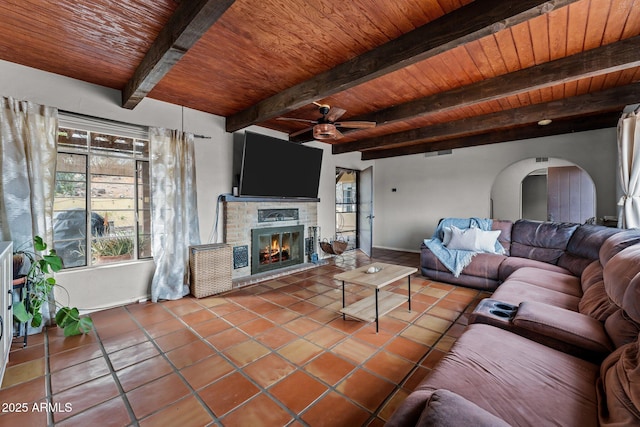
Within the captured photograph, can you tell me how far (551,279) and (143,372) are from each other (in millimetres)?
3813

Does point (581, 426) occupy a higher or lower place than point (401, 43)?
lower

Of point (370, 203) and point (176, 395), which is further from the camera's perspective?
point (370, 203)

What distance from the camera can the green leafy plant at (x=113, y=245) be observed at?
3.09 meters

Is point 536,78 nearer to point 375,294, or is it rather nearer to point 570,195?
point 375,294

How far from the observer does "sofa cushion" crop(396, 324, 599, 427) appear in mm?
1027

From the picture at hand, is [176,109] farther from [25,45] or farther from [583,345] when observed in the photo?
[583,345]

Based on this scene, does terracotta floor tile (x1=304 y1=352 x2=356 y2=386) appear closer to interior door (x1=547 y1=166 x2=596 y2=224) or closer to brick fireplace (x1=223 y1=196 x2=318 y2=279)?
brick fireplace (x1=223 y1=196 x2=318 y2=279)

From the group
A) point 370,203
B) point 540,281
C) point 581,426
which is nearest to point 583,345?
point 581,426

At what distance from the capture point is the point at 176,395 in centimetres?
172

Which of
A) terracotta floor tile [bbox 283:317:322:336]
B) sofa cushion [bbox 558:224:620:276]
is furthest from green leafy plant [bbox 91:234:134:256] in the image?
sofa cushion [bbox 558:224:620:276]

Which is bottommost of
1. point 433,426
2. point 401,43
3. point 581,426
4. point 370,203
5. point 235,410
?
point 235,410

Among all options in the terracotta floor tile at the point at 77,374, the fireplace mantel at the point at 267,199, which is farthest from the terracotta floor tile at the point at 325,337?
the fireplace mantel at the point at 267,199

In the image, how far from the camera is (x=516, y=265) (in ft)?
11.2

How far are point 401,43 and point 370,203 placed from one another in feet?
12.7
